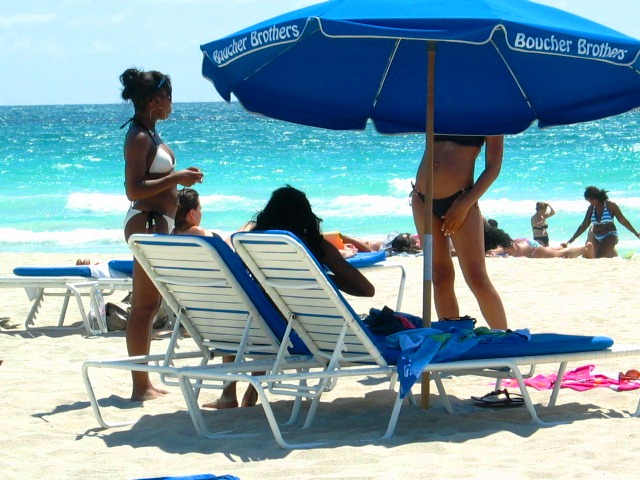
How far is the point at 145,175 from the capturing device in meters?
4.72

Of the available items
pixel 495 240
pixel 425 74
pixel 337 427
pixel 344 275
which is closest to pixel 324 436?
pixel 337 427

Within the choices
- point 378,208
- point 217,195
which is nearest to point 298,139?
point 217,195

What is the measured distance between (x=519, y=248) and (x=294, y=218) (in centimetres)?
804

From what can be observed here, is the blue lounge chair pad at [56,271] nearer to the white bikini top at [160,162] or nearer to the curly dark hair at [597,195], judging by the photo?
the white bikini top at [160,162]

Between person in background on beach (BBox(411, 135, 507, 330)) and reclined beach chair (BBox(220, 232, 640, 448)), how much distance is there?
27.6 inches

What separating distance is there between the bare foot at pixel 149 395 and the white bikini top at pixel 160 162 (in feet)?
3.44

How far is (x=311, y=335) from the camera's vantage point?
14.0 feet

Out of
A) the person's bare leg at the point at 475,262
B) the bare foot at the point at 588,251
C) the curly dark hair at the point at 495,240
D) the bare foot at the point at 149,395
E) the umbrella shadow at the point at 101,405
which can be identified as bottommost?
the bare foot at the point at 588,251

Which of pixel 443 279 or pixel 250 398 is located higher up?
pixel 443 279

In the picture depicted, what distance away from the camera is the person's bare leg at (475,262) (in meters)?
4.91

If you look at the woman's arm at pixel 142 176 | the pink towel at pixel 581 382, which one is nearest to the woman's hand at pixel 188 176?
the woman's arm at pixel 142 176

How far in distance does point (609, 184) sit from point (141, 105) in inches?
857

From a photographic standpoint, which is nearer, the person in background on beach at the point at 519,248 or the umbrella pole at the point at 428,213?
the umbrella pole at the point at 428,213

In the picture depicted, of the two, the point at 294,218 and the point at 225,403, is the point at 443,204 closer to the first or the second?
the point at 294,218
